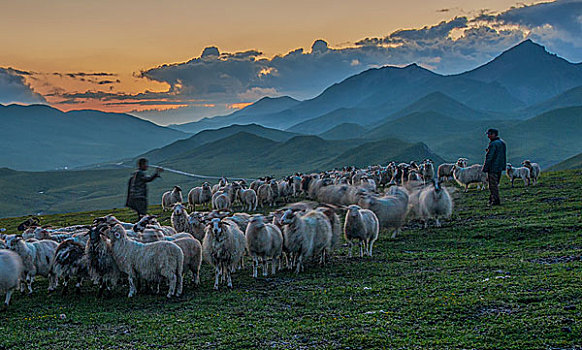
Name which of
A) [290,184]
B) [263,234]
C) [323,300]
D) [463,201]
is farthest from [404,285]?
[290,184]

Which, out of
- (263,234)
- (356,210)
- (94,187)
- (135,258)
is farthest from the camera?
(94,187)

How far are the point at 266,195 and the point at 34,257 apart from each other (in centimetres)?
1720

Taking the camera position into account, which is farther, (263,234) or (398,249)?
(398,249)

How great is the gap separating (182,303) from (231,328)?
255 cm

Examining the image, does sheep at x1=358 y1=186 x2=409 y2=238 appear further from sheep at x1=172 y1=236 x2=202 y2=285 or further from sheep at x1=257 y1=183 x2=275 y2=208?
sheep at x1=257 y1=183 x2=275 y2=208

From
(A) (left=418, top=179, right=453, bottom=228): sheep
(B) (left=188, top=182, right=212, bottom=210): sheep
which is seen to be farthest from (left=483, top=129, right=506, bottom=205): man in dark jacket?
(B) (left=188, top=182, right=212, bottom=210): sheep

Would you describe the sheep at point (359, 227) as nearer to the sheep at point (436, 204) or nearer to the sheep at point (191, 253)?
the sheep at point (436, 204)

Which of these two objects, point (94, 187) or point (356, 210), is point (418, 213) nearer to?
point (356, 210)

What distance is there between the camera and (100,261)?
12336mm

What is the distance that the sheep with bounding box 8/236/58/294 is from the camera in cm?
1345

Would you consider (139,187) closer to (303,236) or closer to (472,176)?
(303,236)

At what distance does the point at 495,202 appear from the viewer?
22.6 metres

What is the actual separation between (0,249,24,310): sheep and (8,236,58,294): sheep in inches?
59.0

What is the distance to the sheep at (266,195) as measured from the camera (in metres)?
29.8
